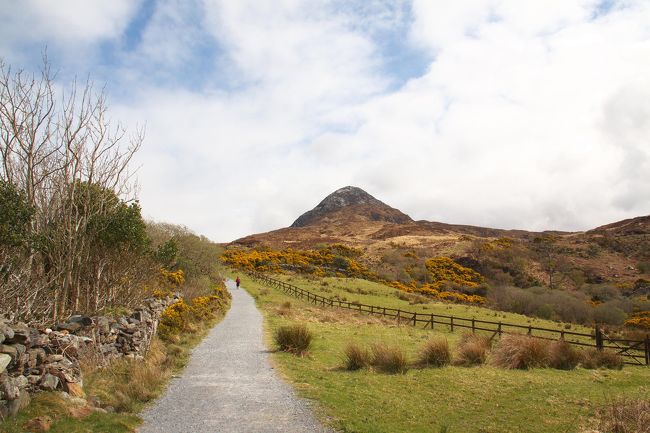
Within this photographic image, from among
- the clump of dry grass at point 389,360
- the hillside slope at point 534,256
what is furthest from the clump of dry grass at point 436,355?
→ the hillside slope at point 534,256

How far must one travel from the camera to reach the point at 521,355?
1502 centimetres

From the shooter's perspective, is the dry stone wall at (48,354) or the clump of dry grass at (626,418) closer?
the dry stone wall at (48,354)

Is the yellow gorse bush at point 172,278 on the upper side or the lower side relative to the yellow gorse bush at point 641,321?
upper

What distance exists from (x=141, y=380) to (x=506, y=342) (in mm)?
12575

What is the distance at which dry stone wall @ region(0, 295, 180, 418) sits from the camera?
7574 mm

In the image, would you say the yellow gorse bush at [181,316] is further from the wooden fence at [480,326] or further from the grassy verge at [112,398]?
the wooden fence at [480,326]

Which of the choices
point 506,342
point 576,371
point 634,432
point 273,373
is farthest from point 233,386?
point 576,371

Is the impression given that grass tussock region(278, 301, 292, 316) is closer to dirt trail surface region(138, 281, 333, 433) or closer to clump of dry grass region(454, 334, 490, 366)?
dirt trail surface region(138, 281, 333, 433)

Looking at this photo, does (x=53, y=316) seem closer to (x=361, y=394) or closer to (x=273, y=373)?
(x=273, y=373)

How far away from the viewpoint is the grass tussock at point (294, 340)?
16609 millimetres

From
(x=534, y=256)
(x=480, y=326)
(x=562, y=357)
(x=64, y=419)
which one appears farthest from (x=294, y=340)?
(x=534, y=256)

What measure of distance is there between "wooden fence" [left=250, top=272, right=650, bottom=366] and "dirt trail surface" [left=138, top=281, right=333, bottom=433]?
14.4 metres

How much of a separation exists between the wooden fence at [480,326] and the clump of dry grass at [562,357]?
370 centimetres

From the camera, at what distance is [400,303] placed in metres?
46.1
